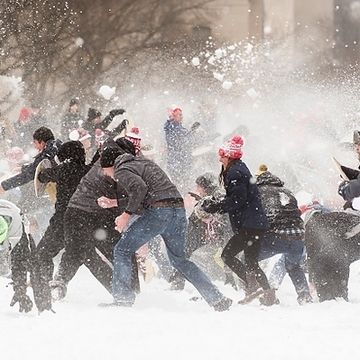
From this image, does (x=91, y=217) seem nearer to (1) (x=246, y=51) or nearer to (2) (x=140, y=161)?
(2) (x=140, y=161)

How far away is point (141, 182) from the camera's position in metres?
7.73

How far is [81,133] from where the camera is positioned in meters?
11.3

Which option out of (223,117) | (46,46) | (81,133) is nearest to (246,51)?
(223,117)

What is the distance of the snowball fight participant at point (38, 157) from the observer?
8781 mm

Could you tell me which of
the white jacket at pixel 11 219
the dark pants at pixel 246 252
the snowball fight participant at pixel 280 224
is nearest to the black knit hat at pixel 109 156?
the white jacket at pixel 11 219

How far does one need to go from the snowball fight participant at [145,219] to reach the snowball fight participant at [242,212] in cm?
49

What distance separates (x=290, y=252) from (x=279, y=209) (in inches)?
13.8

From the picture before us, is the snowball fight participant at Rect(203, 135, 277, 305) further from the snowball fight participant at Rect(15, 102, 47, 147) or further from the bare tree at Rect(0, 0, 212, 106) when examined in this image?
the bare tree at Rect(0, 0, 212, 106)

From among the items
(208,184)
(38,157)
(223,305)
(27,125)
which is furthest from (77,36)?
(223,305)

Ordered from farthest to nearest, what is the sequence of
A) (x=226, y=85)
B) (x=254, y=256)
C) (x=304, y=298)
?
(x=226, y=85) → (x=304, y=298) → (x=254, y=256)

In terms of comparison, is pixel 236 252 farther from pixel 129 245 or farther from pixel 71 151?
pixel 71 151

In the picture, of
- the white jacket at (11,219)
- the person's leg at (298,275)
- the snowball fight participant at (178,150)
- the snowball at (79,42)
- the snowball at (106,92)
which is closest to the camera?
the white jacket at (11,219)

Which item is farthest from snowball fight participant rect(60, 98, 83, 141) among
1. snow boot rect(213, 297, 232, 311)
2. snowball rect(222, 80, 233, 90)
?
snowball rect(222, 80, 233, 90)

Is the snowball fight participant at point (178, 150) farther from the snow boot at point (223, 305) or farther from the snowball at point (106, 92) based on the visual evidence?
the snowball at point (106, 92)
